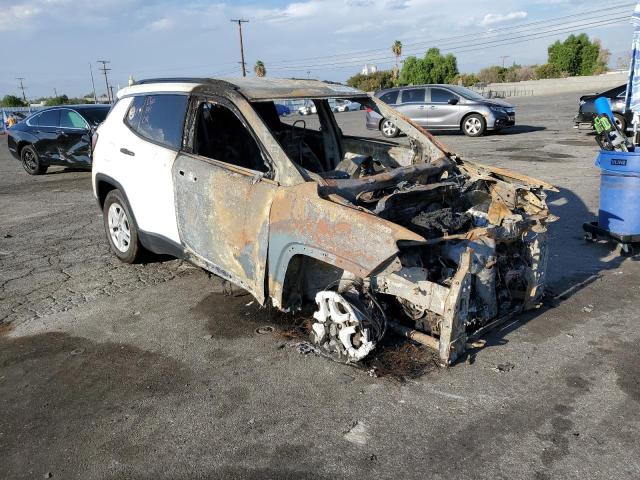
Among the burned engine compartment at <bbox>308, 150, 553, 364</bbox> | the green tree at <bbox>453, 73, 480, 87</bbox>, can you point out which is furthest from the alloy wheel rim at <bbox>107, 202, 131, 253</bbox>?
the green tree at <bbox>453, 73, 480, 87</bbox>

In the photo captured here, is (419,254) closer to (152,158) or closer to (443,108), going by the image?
(152,158)

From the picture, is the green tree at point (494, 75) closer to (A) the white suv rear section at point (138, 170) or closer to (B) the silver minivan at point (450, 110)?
(B) the silver minivan at point (450, 110)

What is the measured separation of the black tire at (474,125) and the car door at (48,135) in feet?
40.0

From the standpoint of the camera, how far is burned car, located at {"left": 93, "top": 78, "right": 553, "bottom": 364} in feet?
11.7

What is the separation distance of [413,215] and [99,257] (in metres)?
3.94

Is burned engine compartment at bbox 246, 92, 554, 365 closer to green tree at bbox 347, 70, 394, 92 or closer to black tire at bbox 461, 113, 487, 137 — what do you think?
black tire at bbox 461, 113, 487, 137

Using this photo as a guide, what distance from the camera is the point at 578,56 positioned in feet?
207

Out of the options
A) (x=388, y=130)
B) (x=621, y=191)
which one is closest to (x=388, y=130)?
(x=388, y=130)

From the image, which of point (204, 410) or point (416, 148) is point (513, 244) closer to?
point (416, 148)

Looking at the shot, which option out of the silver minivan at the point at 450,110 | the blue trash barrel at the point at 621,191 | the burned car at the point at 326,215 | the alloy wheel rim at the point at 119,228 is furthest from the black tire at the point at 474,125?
the alloy wheel rim at the point at 119,228

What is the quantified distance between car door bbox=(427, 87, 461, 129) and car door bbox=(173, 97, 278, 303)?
1425 cm

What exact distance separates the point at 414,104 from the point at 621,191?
1330 cm

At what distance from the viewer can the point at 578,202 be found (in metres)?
8.16

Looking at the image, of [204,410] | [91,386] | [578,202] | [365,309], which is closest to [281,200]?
[365,309]
